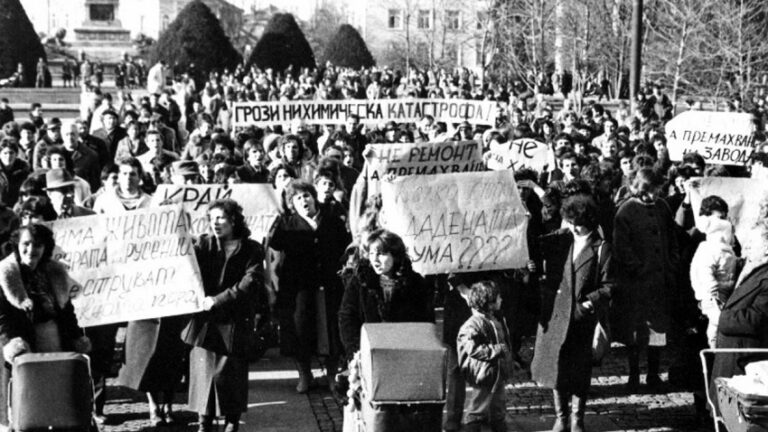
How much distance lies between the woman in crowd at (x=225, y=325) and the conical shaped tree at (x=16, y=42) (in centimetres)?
3390

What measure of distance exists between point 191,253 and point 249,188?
7.04 ft

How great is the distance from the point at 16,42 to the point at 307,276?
33.5 metres

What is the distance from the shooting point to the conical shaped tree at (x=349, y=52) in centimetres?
5197

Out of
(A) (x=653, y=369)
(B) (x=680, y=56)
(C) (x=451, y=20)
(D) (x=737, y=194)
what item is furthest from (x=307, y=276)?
(C) (x=451, y=20)

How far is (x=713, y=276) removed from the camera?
8266mm

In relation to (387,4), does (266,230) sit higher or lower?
lower

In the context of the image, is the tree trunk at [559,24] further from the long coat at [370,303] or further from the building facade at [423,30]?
the long coat at [370,303]

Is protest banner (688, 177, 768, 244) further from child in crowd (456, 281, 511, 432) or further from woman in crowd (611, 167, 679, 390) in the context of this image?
child in crowd (456, 281, 511, 432)

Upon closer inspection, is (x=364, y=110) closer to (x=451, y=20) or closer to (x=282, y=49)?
(x=282, y=49)

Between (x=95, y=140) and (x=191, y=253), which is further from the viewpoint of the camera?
(x=95, y=140)

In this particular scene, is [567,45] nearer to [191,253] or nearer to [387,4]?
[191,253]

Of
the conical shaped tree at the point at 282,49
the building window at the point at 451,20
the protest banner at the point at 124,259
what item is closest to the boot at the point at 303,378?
the protest banner at the point at 124,259

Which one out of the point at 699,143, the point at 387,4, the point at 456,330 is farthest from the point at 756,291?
the point at 387,4

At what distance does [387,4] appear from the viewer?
8419 cm
